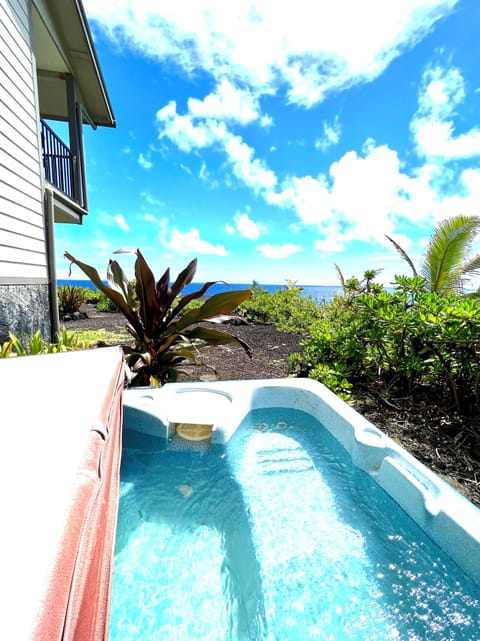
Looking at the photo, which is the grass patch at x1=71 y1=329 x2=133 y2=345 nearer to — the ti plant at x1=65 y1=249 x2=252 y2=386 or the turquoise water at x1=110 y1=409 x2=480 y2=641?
the ti plant at x1=65 y1=249 x2=252 y2=386

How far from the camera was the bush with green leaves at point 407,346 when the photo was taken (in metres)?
2.13

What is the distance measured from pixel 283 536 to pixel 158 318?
2035mm

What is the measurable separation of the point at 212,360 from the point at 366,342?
2185 millimetres

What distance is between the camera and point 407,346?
9.04 ft

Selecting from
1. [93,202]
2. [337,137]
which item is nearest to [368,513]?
[93,202]

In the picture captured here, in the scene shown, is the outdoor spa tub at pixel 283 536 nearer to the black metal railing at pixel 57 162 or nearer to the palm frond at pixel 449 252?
the palm frond at pixel 449 252

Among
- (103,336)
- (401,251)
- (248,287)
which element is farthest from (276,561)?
(248,287)

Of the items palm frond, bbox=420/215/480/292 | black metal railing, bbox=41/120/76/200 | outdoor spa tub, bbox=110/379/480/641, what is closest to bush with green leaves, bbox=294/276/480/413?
outdoor spa tub, bbox=110/379/480/641

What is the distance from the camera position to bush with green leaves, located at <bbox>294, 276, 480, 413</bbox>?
2.13m

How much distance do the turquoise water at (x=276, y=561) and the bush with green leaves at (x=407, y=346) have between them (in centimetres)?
109

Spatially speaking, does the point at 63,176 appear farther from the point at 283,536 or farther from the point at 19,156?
the point at 283,536

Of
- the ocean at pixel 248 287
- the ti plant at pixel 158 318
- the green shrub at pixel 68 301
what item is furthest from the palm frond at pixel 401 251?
the green shrub at pixel 68 301

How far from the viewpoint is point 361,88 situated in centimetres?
613

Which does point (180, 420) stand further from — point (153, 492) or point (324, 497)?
point (324, 497)
